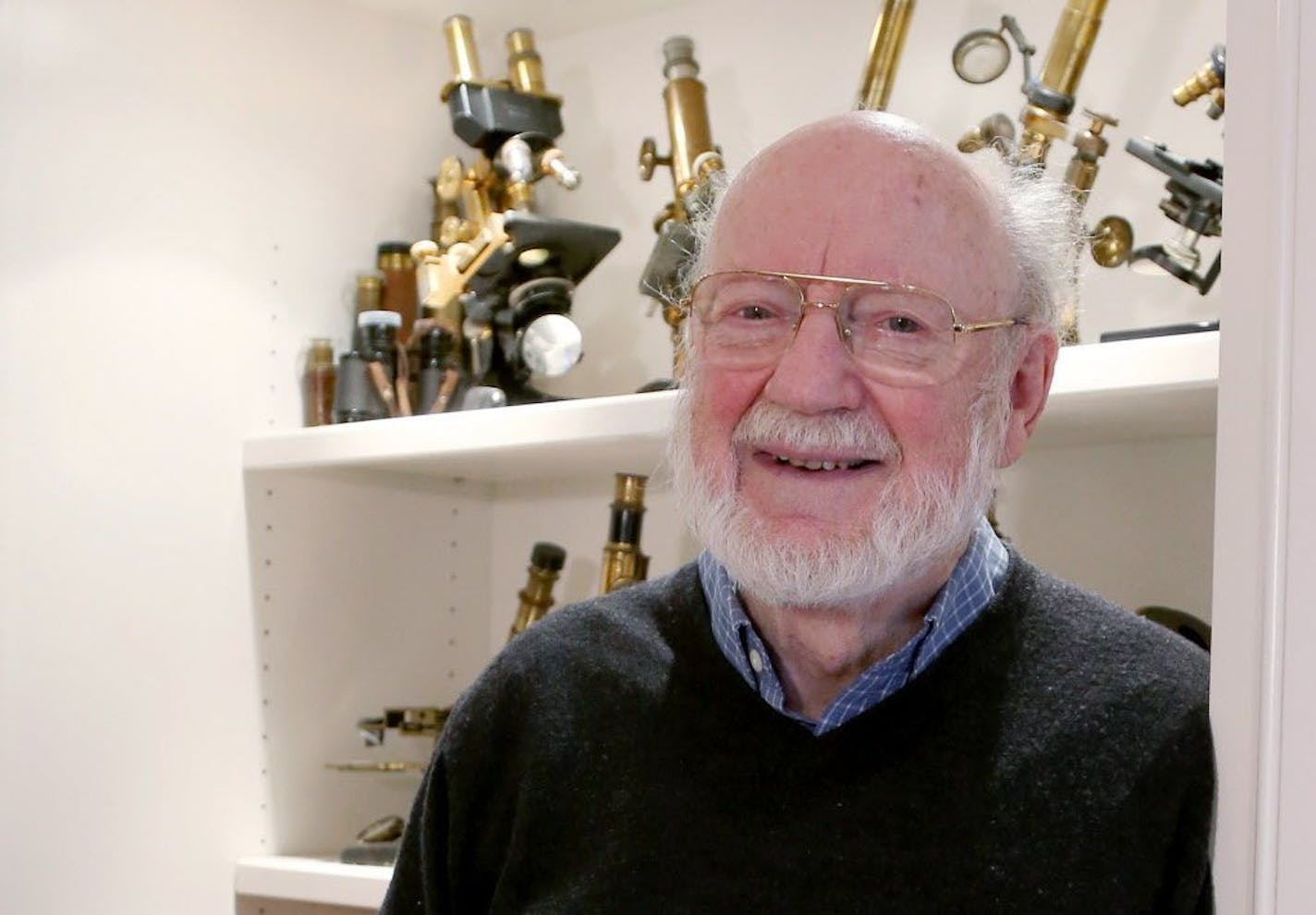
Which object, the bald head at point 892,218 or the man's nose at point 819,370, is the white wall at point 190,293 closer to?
the bald head at point 892,218

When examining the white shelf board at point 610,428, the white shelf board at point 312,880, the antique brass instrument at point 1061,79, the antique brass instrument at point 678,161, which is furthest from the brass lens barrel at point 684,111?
the white shelf board at point 312,880

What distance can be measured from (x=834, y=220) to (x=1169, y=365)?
0.27 metres

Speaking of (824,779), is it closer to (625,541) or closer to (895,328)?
(895,328)

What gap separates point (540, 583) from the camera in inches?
60.7

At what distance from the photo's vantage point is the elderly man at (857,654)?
833 mm

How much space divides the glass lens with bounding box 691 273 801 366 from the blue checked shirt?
0.14 meters

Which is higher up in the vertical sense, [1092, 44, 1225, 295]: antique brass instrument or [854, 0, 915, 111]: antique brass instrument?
[854, 0, 915, 111]: antique brass instrument

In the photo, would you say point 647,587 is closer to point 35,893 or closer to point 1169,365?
point 1169,365

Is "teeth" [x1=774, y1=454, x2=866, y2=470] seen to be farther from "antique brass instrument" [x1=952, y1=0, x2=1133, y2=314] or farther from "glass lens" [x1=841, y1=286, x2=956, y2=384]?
"antique brass instrument" [x1=952, y1=0, x2=1133, y2=314]

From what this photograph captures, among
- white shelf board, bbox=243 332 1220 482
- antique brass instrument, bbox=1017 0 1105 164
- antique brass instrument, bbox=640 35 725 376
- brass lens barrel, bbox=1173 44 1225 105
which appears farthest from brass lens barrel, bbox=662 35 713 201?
brass lens barrel, bbox=1173 44 1225 105

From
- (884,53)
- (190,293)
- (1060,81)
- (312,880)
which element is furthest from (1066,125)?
(312,880)

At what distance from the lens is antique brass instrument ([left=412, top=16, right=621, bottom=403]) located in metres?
1.51

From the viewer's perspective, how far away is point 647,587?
1035mm

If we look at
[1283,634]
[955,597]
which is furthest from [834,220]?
[1283,634]
